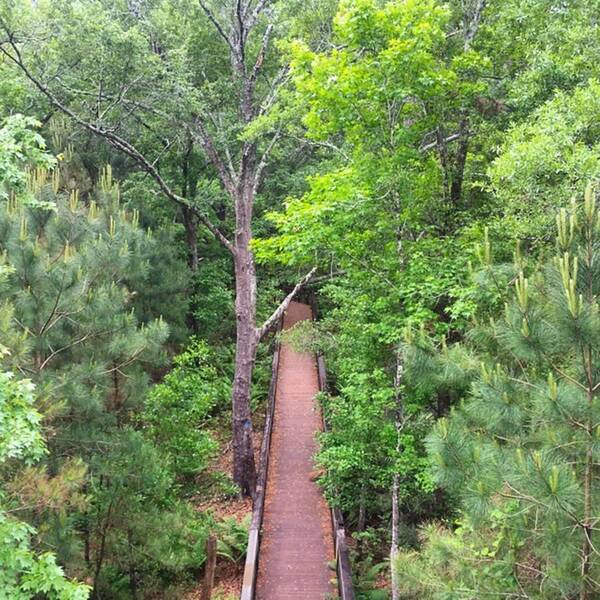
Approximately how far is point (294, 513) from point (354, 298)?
488 centimetres

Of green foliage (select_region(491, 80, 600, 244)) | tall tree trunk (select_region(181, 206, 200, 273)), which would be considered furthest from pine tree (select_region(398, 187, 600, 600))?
tall tree trunk (select_region(181, 206, 200, 273))

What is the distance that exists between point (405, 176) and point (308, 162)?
1423 cm

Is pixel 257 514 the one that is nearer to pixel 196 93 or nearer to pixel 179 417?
pixel 179 417

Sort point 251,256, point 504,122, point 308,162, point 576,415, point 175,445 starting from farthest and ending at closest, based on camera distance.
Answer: point 308,162 → point 251,256 → point 175,445 → point 504,122 → point 576,415

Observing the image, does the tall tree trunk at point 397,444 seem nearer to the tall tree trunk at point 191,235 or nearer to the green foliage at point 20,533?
the green foliage at point 20,533

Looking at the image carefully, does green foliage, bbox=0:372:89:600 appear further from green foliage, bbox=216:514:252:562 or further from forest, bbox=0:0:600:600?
green foliage, bbox=216:514:252:562

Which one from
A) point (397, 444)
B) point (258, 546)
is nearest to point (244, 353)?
point (258, 546)

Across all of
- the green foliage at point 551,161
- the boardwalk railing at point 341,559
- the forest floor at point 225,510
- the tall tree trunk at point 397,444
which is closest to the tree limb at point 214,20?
the green foliage at point 551,161

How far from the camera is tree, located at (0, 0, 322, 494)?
11461 mm

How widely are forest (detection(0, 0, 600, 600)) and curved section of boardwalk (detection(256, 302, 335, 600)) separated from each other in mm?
286

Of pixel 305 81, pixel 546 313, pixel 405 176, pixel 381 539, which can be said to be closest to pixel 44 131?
pixel 305 81

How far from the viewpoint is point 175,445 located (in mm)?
12555

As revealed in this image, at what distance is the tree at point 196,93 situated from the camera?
11461 mm

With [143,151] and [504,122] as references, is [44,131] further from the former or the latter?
[504,122]
